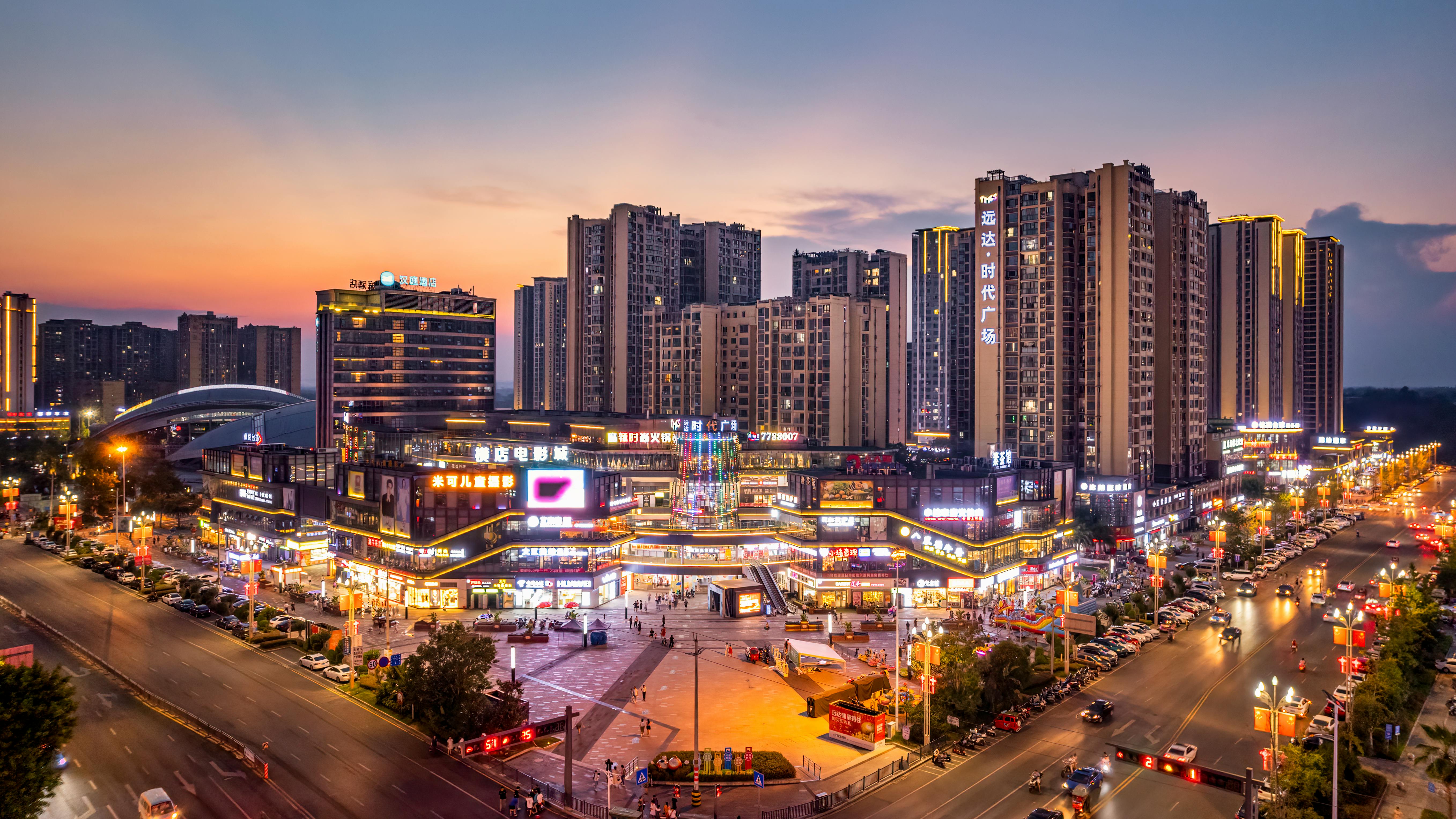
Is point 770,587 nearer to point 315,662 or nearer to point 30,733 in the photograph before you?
point 315,662

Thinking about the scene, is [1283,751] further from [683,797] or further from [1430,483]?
[1430,483]

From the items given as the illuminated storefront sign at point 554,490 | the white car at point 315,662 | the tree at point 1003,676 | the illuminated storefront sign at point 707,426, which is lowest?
the white car at point 315,662

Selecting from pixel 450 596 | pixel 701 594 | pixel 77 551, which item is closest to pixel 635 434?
pixel 701 594

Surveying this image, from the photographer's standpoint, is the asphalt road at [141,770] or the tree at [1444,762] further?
the asphalt road at [141,770]

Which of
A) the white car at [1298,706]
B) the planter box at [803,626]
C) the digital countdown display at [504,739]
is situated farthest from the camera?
the planter box at [803,626]

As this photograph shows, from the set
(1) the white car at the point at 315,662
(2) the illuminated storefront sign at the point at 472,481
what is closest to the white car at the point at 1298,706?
(1) the white car at the point at 315,662

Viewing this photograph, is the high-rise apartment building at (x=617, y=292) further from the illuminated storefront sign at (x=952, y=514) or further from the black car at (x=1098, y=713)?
the black car at (x=1098, y=713)

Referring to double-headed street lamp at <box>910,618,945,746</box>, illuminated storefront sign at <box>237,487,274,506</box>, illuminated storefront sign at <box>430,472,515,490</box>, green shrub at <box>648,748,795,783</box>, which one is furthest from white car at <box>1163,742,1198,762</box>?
illuminated storefront sign at <box>237,487,274,506</box>
